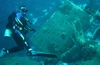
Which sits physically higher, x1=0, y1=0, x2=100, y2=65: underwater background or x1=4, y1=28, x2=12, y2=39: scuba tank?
x1=0, y1=0, x2=100, y2=65: underwater background

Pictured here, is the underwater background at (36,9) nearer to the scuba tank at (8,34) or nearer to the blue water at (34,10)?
the blue water at (34,10)

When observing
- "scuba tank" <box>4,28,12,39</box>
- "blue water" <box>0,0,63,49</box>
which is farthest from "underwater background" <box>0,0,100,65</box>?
"scuba tank" <box>4,28,12,39</box>

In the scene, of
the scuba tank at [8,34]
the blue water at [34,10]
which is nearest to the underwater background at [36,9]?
the blue water at [34,10]

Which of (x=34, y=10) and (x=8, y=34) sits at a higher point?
(x=34, y=10)

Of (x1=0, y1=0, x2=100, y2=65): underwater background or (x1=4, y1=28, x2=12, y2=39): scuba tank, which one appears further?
(x1=0, y1=0, x2=100, y2=65): underwater background

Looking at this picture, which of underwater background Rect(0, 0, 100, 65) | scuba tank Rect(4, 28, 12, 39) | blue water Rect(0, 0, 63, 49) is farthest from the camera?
blue water Rect(0, 0, 63, 49)

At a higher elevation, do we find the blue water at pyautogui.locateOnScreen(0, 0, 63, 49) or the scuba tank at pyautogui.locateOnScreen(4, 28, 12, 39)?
the blue water at pyautogui.locateOnScreen(0, 0, 63, 49)

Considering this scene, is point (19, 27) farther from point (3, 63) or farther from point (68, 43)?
point (68, 43)

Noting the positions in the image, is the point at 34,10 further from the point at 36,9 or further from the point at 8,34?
the point at 8,34

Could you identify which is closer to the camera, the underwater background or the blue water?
the underwater background

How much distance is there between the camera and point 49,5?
11297 millimetres

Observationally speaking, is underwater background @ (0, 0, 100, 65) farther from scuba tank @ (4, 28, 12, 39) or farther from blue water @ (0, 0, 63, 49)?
scuba tank @ (4, 28, 12, 39)

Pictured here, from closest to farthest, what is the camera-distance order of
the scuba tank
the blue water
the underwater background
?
the scuba tank → the underwater background → the blue water

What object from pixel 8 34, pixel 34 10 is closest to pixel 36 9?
pixel 34 10
